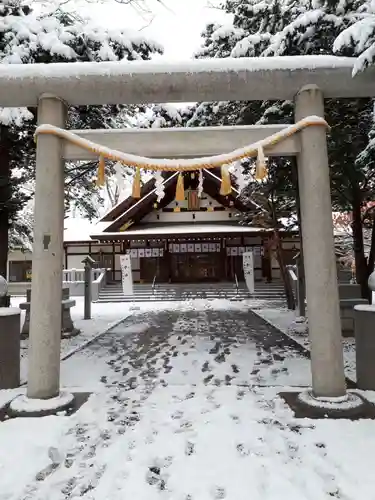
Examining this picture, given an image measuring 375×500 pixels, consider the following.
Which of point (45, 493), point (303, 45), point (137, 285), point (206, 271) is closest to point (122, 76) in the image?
point (303, 45)

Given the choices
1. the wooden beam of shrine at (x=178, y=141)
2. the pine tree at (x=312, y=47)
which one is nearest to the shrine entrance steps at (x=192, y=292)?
the pine tree at (x=312, y=47)

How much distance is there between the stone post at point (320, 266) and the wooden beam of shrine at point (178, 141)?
1.13ft

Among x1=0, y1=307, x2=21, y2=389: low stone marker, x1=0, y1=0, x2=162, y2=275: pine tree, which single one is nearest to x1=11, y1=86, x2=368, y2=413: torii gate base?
x1=0, y1=307, x2=21, y2=389: low stone marker

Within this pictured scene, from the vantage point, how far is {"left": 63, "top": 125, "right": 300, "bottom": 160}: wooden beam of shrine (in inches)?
192

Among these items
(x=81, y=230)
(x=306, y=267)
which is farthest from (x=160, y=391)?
(x=81, y=230)

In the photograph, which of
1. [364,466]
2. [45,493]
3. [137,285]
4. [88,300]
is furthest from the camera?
[137,285]

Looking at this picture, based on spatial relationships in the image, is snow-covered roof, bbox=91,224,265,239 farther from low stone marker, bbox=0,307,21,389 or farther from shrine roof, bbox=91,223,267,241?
low stone marker, bbox=0,307,21,389

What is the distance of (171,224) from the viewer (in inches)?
992

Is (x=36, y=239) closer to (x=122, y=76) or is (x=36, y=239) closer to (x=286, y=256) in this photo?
(x=122, y=76)

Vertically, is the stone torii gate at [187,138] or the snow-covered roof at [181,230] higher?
the snow-covered roof at [181,230]

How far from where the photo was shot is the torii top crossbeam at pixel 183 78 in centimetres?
474

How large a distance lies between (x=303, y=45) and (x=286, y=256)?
19.2 m

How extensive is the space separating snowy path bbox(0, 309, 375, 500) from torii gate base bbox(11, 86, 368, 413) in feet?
1.99

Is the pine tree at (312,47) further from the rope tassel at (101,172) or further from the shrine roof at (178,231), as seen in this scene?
the shrine roof at (178,231)
